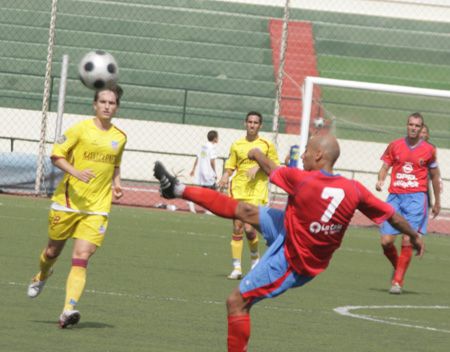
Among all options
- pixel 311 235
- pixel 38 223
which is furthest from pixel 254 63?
pixel 311 235

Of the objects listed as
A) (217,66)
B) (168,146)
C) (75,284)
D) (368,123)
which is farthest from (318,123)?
(75,284)

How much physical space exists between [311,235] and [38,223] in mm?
11720

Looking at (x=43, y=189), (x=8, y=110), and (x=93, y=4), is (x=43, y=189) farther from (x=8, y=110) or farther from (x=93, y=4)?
(x=93, y=4)

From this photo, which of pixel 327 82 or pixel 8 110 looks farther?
pixel 8 110

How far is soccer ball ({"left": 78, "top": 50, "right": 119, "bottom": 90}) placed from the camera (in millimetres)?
12961

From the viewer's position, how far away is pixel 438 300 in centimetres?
1366

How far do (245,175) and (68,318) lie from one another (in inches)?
249

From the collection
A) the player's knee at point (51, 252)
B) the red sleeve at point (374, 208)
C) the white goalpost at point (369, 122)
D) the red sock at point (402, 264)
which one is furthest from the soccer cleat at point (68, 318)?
the white goalpost at point (369, 122)

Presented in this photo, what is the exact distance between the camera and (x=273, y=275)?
7.82 metres

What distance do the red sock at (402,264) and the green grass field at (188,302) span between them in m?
0.22

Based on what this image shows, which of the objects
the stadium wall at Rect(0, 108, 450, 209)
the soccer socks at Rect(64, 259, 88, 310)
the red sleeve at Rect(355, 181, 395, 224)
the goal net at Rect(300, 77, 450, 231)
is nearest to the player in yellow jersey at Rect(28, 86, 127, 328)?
the soccer socks at Rect(64, 259, 88, 310)

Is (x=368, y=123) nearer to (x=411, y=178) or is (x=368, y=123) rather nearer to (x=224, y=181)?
(x=411, y=178)

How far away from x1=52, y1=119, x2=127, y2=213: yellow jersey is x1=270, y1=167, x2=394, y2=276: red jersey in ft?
8.43

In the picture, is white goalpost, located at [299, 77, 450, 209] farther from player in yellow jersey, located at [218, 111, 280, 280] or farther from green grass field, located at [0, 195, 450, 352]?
player in yellow jersey, located at [218, 111, 280, 280]
